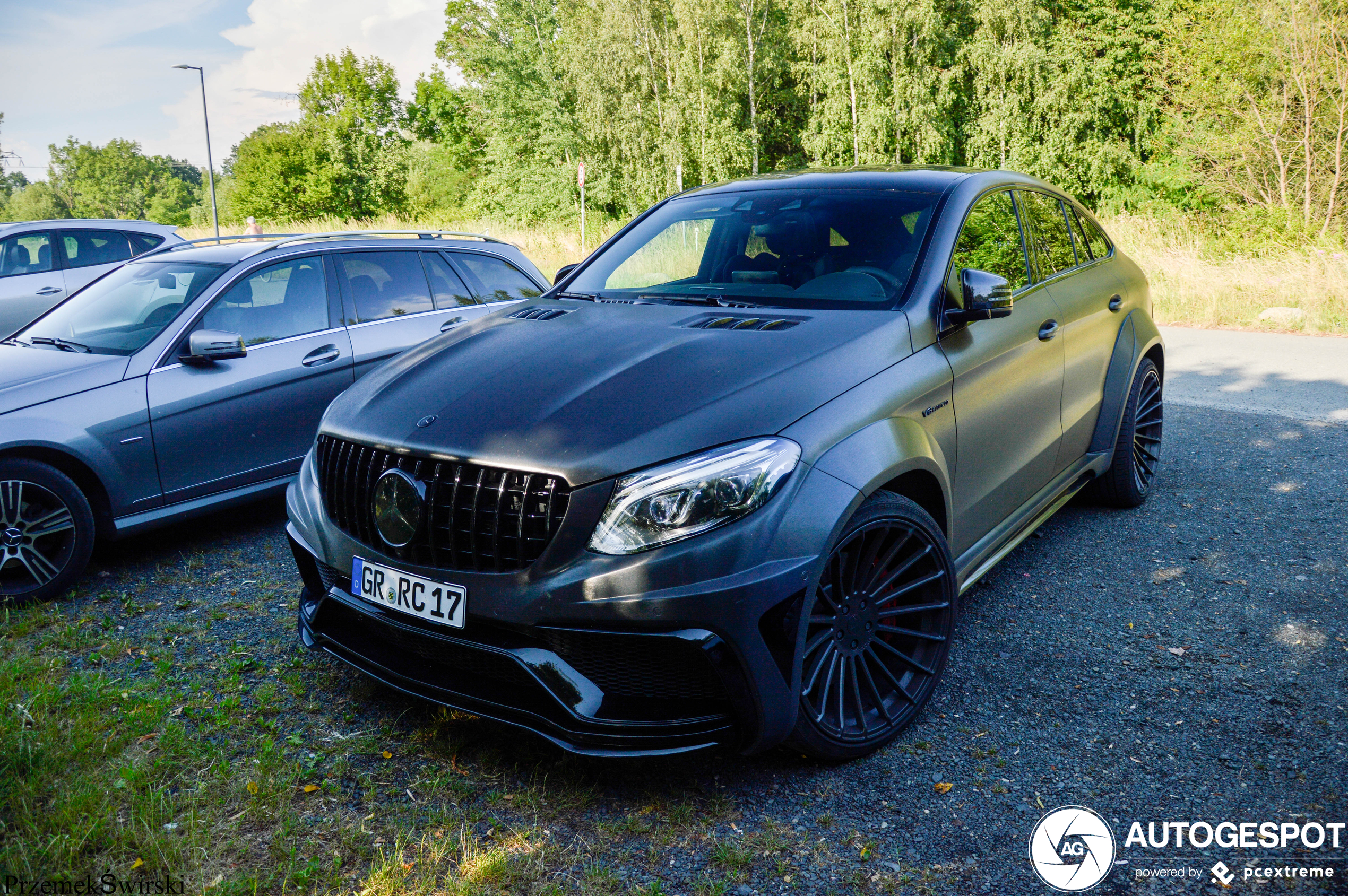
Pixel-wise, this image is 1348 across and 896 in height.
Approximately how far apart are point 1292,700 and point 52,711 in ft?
14.2

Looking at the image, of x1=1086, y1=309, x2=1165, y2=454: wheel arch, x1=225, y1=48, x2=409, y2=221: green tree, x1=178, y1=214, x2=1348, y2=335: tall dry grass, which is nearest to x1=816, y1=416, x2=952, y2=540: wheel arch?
x1=1086, y1=309, x2=1165, y2=454: wheel arch

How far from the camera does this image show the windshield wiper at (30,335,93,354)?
4680 millimetres

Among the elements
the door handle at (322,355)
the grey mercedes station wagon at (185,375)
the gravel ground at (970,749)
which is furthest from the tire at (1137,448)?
the door handle at (322,355)

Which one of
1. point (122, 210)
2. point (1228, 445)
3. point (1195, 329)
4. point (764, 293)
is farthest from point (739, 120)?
point (122, 210)

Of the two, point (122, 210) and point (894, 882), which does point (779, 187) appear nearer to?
point (894, 882)

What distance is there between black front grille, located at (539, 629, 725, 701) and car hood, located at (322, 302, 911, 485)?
0.43m

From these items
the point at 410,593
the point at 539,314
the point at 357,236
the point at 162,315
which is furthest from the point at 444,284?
the point at 410,593

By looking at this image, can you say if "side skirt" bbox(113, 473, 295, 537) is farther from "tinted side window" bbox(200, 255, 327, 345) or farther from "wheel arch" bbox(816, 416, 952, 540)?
"wheel arch" bbox(816, 416, 952, 540)

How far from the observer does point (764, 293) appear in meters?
3.48

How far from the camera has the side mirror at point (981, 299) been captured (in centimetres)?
321

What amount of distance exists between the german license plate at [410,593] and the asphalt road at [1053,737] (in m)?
0.58

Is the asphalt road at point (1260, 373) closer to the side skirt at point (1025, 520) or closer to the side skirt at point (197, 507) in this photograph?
the side skirt at point (1025, 520)

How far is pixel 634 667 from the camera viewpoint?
238 cm

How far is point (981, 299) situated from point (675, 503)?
155 cm
